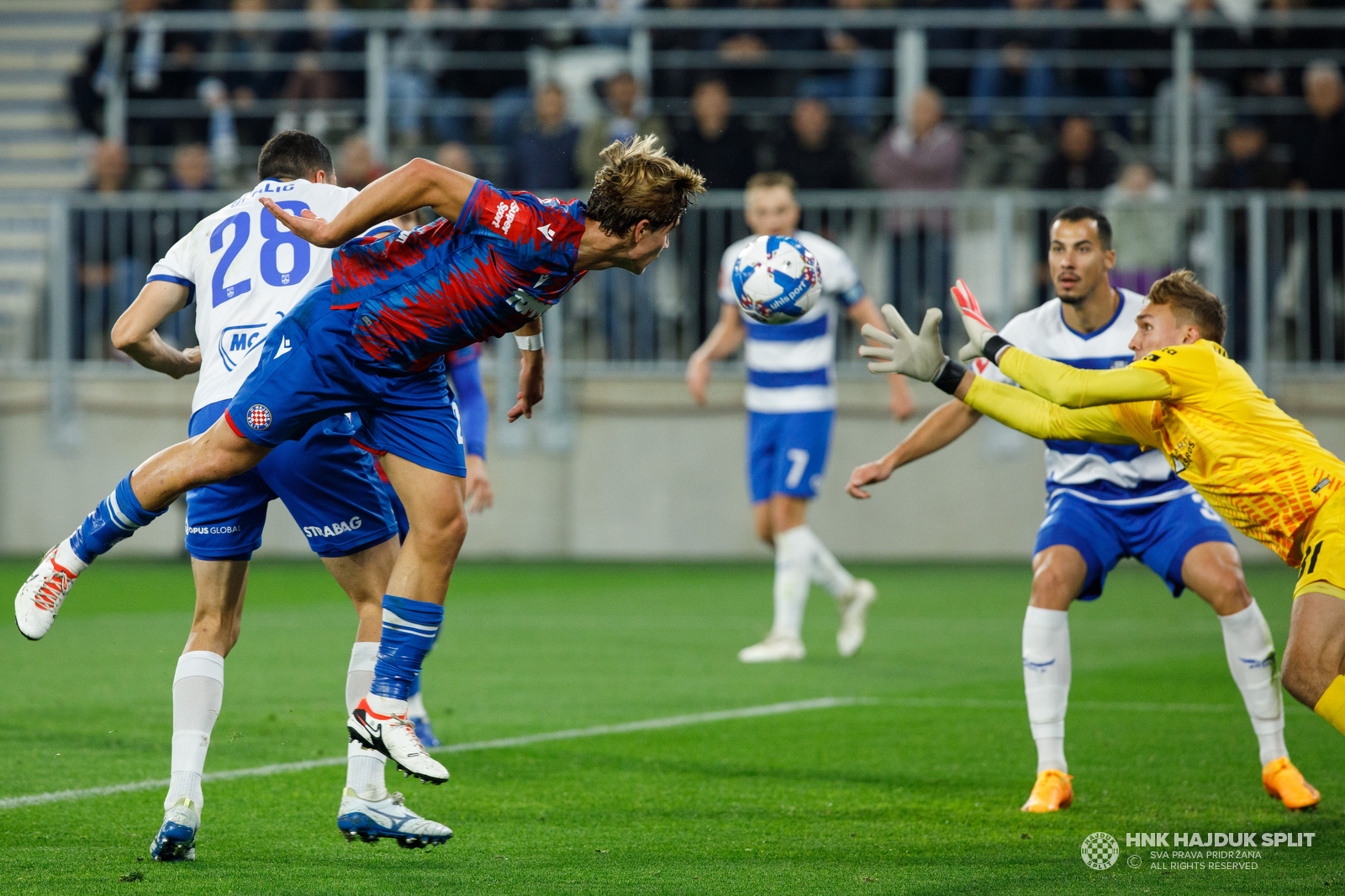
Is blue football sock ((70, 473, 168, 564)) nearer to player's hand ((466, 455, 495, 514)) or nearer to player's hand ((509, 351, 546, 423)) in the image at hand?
player's hand ((509, 351, 546, 423))

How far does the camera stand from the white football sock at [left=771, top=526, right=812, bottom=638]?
10.1 meters

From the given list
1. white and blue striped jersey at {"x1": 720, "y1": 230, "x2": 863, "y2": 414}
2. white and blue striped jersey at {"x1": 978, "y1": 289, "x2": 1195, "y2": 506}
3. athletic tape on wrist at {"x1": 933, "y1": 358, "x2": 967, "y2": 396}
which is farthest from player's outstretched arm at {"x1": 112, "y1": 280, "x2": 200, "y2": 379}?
white and blue striped jersey at {"x1": 720, "y1": 230, "x2": 863, "y2": 414}

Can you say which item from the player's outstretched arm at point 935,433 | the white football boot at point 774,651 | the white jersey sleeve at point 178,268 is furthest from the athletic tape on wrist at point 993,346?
the white football boot at point 774,651

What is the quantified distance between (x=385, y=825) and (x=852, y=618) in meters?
5.82

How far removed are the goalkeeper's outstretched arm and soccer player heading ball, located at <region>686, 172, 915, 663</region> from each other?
4.27 m

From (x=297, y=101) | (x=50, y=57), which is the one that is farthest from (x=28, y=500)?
(x=50, y=57)

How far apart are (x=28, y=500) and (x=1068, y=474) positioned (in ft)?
41.9

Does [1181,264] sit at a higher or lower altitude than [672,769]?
higher

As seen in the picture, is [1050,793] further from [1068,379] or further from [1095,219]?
[1095,219]

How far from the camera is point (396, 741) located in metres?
4.80

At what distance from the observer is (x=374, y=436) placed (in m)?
5.12

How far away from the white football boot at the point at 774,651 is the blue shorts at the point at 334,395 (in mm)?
5059

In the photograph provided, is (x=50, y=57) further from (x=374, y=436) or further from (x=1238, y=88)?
(x=374, y=436)

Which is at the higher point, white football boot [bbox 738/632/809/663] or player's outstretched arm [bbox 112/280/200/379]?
player's outstretched arm [bbox 112/280/200/379]
